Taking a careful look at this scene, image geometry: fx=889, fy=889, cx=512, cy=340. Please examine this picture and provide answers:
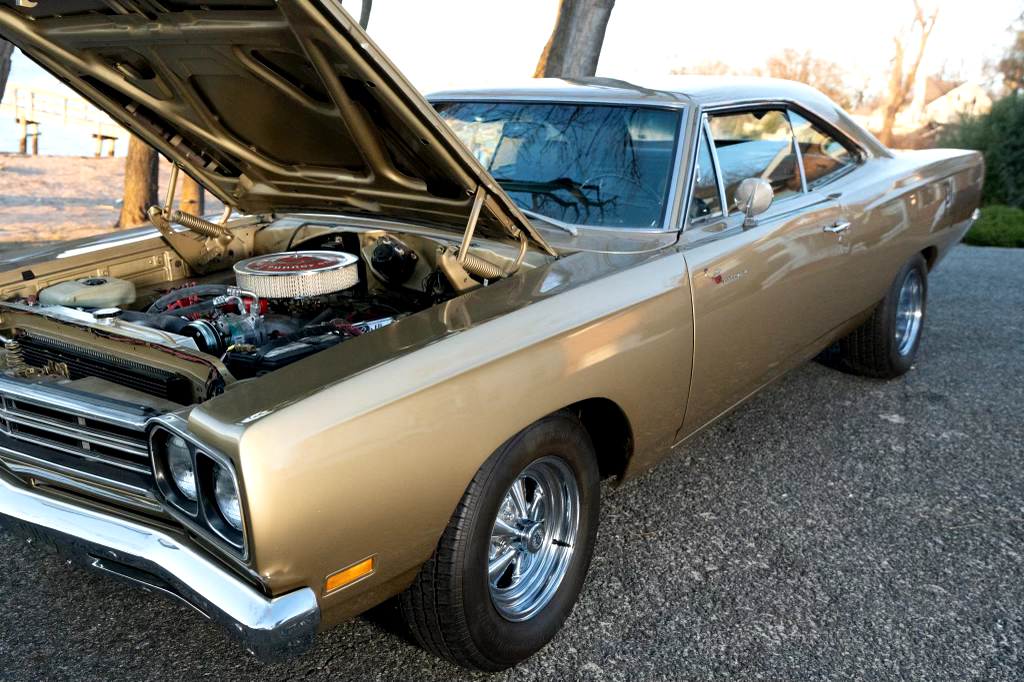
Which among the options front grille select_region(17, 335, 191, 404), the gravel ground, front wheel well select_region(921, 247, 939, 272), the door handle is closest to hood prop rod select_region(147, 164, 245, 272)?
front grille select_region(17, 335, 191, 404)

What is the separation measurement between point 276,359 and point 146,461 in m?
0.39

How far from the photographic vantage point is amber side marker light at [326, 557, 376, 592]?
189 centimetres

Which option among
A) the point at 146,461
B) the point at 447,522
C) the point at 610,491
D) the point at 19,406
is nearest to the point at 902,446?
the point at 610,491

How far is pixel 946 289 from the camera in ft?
21.6

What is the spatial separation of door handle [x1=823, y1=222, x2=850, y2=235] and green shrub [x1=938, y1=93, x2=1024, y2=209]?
922 cm

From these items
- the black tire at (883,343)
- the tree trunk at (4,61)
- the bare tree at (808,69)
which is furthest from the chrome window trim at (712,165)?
the bare tree at (808,69)

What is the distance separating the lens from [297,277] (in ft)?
9.14

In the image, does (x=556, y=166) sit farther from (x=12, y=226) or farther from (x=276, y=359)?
(x=12, y=226)

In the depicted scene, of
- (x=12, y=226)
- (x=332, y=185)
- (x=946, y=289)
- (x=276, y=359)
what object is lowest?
(x=12, y=226)

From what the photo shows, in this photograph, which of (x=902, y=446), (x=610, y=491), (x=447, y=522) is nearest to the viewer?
(x=447, y=522)

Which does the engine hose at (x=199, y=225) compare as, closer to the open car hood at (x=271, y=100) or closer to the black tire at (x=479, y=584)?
the open car hood at (x=271, y=100)

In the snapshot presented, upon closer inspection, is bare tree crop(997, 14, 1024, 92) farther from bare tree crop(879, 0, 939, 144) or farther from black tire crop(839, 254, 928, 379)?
black tire crop(839, 254, 928, 379)

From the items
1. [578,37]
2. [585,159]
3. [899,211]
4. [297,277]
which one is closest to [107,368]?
[297,277]

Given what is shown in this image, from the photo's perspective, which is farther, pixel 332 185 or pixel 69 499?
pixel 332 185
